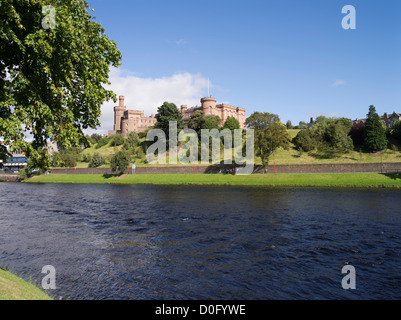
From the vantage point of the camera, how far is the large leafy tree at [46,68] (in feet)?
35.3

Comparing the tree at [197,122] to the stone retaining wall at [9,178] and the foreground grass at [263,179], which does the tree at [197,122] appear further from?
the stone retaining wall at [9,178]

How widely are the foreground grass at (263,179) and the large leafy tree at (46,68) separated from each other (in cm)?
4707

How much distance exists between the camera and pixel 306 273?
13.0m

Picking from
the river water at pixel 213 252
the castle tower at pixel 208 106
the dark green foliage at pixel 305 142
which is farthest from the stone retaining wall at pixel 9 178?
the castle tower at pixel 208 106

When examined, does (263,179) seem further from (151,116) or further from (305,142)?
(151,116)

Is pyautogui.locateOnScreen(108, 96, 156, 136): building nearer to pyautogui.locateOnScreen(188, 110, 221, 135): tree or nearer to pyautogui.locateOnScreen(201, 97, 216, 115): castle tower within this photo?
pyautogui.locateOnScreen(201, 97, 216, 115): castle tower

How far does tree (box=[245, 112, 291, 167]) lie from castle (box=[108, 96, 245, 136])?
272ft

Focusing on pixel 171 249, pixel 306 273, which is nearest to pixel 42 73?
pixel 171 249

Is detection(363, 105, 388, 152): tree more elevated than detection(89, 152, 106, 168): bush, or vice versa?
detection(363, 105, 388, 152): tree

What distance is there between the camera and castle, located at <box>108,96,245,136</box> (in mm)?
147875

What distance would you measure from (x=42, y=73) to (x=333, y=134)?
76.2 m

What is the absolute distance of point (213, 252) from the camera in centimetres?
1620

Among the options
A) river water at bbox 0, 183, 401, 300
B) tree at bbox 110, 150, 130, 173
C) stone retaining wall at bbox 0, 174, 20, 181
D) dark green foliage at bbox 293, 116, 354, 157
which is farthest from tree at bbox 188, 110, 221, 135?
river water at bbox 0, 183, 401, 300

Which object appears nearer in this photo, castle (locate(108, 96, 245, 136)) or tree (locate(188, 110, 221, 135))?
tree (locate(188, 110, 221, 135))
